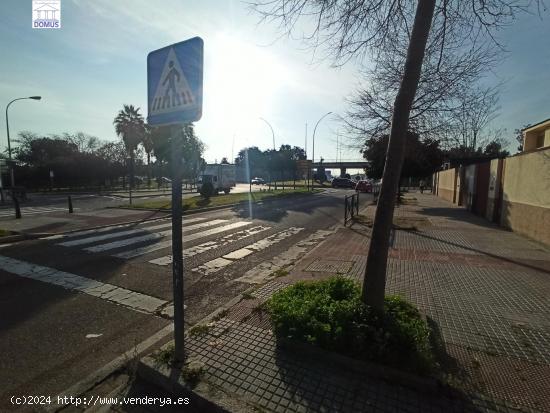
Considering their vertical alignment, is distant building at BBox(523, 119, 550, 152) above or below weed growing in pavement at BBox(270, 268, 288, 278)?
above

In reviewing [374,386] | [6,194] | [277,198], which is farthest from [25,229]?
[6,194]

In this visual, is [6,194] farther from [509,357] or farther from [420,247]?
[509,357]

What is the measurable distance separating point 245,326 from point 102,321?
201 centimetres

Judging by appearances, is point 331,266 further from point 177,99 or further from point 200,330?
point 177,99

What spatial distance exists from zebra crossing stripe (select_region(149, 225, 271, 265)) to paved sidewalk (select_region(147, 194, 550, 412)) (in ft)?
9.31

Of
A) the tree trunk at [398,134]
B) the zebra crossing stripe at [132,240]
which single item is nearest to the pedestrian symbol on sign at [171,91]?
the tree trunk at [398,134]

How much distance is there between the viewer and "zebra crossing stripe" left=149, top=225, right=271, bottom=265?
7121 millimetres

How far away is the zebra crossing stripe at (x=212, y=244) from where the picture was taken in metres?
7.12

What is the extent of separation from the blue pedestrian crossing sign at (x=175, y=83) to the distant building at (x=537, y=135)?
2295cm

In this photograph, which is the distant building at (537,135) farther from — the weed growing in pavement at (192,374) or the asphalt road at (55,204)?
the asphalt road at (55,204)

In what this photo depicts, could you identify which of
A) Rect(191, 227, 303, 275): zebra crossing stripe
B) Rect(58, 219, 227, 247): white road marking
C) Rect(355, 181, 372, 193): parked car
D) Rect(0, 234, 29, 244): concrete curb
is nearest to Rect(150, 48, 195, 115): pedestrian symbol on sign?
Rect(191, 227, 303, 275): zebra crossing stripe

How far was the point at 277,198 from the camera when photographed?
26.3m

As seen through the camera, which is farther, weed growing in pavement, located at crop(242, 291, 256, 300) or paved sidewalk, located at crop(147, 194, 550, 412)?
weed growing in pavement, located at crop(242, 291, 256, 300)

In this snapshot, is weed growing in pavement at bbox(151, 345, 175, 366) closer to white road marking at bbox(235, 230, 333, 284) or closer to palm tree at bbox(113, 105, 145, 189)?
white road marking at bbox(235, 230, 333, 284)
